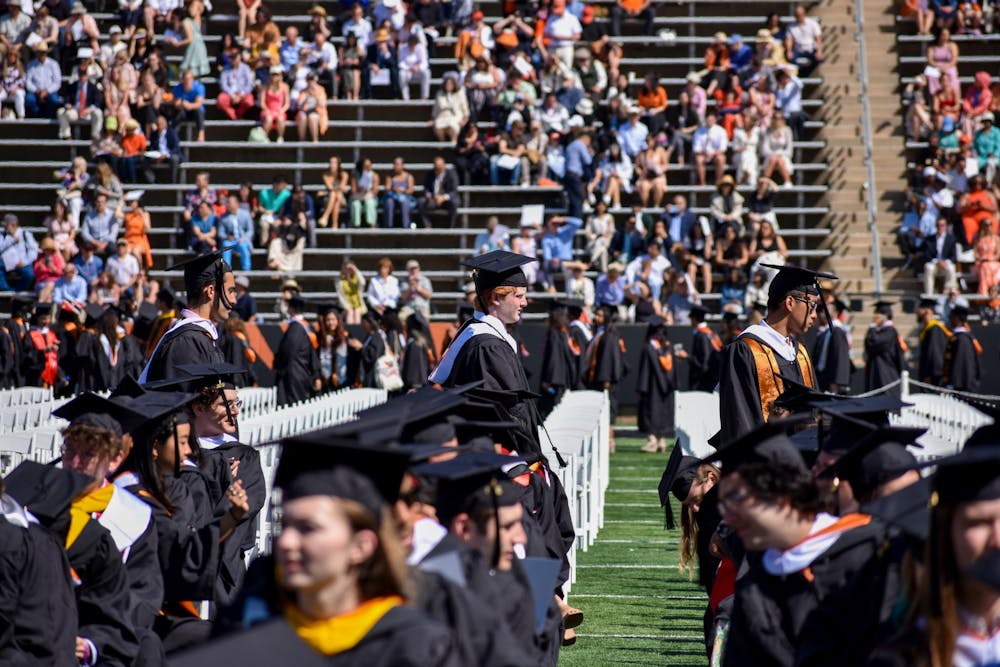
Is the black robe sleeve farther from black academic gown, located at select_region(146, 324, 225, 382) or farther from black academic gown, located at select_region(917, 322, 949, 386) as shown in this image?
black academic gown, located at select_region(917, 322, 949, 386)

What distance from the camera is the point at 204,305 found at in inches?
297

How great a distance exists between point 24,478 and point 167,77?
22.9m

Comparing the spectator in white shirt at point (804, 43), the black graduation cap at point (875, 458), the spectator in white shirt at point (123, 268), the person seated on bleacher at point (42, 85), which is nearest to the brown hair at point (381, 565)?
the black graduation cap at point (875, 458)

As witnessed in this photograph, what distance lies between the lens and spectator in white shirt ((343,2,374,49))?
26641 millimetres

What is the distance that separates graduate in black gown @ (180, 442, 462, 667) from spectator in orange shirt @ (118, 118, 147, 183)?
916 inches

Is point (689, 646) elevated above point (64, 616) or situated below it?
below

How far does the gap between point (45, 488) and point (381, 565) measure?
6.43 ft

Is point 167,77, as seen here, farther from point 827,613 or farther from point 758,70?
point 827,613

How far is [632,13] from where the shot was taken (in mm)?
27844

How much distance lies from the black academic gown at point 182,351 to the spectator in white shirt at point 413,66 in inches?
768

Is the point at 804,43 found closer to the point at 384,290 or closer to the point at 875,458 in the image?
the point at 384,290

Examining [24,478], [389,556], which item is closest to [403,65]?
[24,478]

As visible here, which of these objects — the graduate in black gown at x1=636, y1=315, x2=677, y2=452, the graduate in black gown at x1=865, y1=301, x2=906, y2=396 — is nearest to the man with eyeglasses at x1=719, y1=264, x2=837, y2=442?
the graduate in black gown at x1=636, y1=315, x2=677, y2=452

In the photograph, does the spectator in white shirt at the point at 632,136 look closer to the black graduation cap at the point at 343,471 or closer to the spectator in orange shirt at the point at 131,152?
the spectator in orange shirt at the point at 131,152
